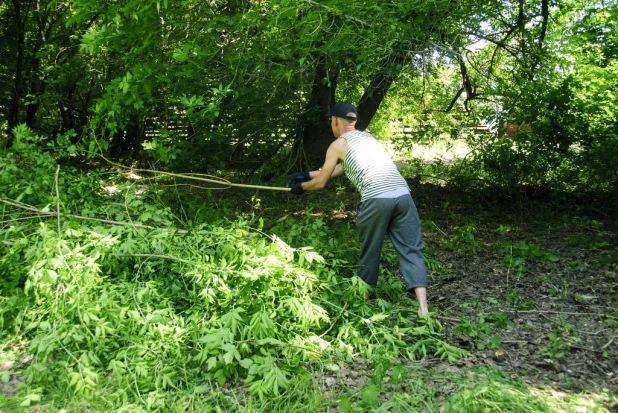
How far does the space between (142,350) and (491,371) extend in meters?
2.15

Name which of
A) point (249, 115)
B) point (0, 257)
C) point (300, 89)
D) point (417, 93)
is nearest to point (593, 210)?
point (417, 93)

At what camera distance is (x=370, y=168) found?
14.4 feet

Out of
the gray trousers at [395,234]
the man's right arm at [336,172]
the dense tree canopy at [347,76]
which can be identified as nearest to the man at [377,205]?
the gray trousers at [395,234]

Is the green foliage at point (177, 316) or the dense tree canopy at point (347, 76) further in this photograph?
the dense tree canopy at point (347, 76)

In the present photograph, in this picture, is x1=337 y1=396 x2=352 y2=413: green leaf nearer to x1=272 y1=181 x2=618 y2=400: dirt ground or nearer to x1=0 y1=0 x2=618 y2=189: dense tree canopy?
x1=272 y1=181 x2=618 y2=400: dirt ground

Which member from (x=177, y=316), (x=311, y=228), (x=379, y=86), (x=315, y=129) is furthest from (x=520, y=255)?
(x=177, y=316)

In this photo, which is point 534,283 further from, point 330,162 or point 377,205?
point 330,162

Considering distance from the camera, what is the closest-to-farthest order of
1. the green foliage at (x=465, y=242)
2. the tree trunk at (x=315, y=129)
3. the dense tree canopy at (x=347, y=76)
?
1. the dense tree canopy at (x=347, y=76)
2. the green foliage at (x=465, y=242)
3. the tree trunk at (x=315, y=129)

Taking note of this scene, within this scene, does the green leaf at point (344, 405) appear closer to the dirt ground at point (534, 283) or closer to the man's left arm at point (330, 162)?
the dirt ground at point (534, 283)

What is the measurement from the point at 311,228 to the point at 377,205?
1.68m

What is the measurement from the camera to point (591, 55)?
24.9ft

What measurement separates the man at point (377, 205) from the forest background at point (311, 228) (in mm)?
299

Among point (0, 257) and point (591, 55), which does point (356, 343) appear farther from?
point (591, 55)

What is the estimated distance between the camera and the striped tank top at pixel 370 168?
171 inches
